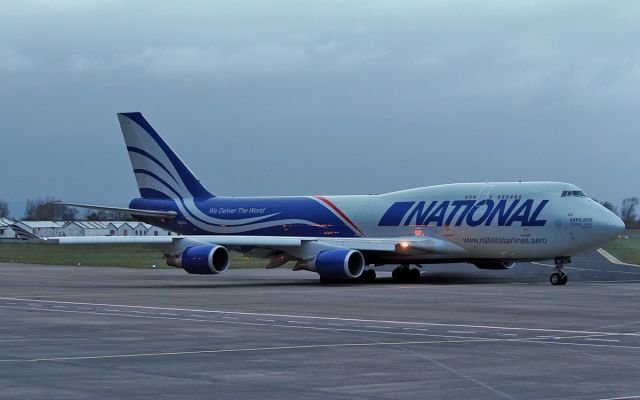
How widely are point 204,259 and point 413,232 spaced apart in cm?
854

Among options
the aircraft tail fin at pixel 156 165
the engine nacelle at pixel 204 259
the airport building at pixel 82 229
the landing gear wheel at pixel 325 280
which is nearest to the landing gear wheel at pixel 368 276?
the landing gear wheel at pixel 325 280

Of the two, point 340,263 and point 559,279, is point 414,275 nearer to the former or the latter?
point 340,263

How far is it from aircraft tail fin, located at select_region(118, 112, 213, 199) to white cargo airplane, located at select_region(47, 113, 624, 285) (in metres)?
4.23

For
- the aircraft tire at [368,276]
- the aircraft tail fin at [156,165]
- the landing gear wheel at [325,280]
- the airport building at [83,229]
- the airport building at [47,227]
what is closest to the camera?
the landing gear wheel at [325,280]

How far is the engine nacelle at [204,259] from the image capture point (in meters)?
41.8

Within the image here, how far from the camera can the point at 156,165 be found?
53.3 m

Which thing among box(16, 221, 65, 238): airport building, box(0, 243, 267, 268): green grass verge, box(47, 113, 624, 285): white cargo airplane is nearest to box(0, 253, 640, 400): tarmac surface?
box(47, 113, 624, 285): white cargo airplane

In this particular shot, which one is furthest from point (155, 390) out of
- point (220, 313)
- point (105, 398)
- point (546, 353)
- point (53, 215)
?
point (53, 215)

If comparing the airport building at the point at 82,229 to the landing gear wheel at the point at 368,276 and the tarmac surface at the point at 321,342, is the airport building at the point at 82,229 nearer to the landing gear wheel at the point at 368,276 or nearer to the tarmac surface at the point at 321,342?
the landing gear wheel at the point at 368,276

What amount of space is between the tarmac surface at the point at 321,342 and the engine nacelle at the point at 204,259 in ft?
10.0

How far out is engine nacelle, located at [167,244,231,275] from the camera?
4181 centimetres

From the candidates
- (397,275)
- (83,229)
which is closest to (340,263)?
(397,275)

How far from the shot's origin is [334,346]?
18719 mm

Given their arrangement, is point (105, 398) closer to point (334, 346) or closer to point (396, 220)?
point (334, 346)
